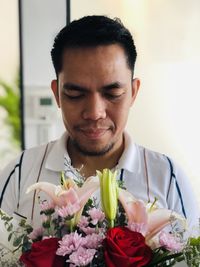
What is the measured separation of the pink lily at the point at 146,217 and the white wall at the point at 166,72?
1.22 metres

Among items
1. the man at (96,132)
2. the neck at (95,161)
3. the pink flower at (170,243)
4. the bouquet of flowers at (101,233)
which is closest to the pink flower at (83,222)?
the bouquet of flowers at (101,233)

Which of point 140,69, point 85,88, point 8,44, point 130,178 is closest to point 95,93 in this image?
point 85,88

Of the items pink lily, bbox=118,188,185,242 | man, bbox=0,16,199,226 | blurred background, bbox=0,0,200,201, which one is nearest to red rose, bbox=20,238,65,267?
pink lily, bbox=118,188,185,242

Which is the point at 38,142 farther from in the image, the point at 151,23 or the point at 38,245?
Answer: the point at 38,245

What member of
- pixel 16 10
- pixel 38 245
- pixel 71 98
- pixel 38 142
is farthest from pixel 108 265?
pixel 16 10

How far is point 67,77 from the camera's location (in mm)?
931

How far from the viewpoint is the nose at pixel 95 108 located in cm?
89

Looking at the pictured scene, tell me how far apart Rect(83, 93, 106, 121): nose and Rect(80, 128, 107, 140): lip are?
0.12 feet

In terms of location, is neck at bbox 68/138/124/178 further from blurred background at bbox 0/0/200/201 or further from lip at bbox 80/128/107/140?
blurred background at bbox 0/0/200/201

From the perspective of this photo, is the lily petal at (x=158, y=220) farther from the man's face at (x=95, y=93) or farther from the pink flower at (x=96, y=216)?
the man's face at (x=95, y=93)

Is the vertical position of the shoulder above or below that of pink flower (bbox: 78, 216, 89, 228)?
below

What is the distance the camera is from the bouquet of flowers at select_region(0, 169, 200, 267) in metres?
0.57

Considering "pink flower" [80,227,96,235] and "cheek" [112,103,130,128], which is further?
"cheek" [112,103,130,128]

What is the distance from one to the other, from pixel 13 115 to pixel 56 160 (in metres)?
0.91
